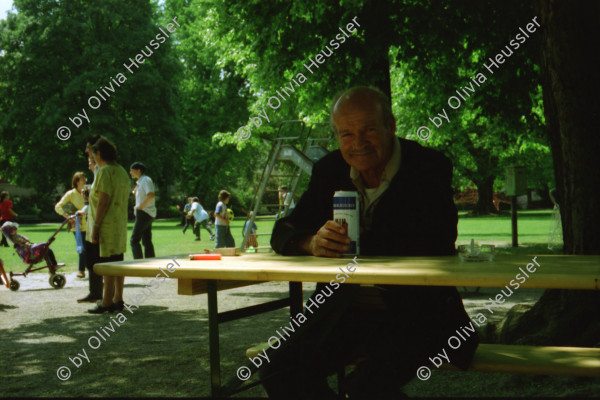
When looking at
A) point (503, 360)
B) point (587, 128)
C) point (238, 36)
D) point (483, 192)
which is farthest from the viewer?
point (483, 192)

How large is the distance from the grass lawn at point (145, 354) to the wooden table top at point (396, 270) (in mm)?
1636

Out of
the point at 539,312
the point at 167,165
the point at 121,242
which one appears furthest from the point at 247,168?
the point at 539,312

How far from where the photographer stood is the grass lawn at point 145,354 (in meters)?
4.47

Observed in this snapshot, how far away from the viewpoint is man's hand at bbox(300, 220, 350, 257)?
300cm

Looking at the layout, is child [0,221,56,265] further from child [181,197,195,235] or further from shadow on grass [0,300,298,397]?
child [181,197,195,235]

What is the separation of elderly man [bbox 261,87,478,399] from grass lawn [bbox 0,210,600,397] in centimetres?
161

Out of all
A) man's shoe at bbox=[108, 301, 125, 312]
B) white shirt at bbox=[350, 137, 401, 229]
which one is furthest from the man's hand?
man's shoe at bbox=[108, 301, 125, 312]

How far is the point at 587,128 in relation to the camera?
448 centimetres

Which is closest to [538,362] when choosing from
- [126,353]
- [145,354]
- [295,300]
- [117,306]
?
[295,300]

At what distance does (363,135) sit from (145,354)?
134 inches

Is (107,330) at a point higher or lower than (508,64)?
Result: lower

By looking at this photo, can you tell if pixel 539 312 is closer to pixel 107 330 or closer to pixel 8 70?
pixel 107 330

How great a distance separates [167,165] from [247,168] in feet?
41.0

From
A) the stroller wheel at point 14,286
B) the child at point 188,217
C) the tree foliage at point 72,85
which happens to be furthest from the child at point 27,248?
the tree foliage at point 72,85
